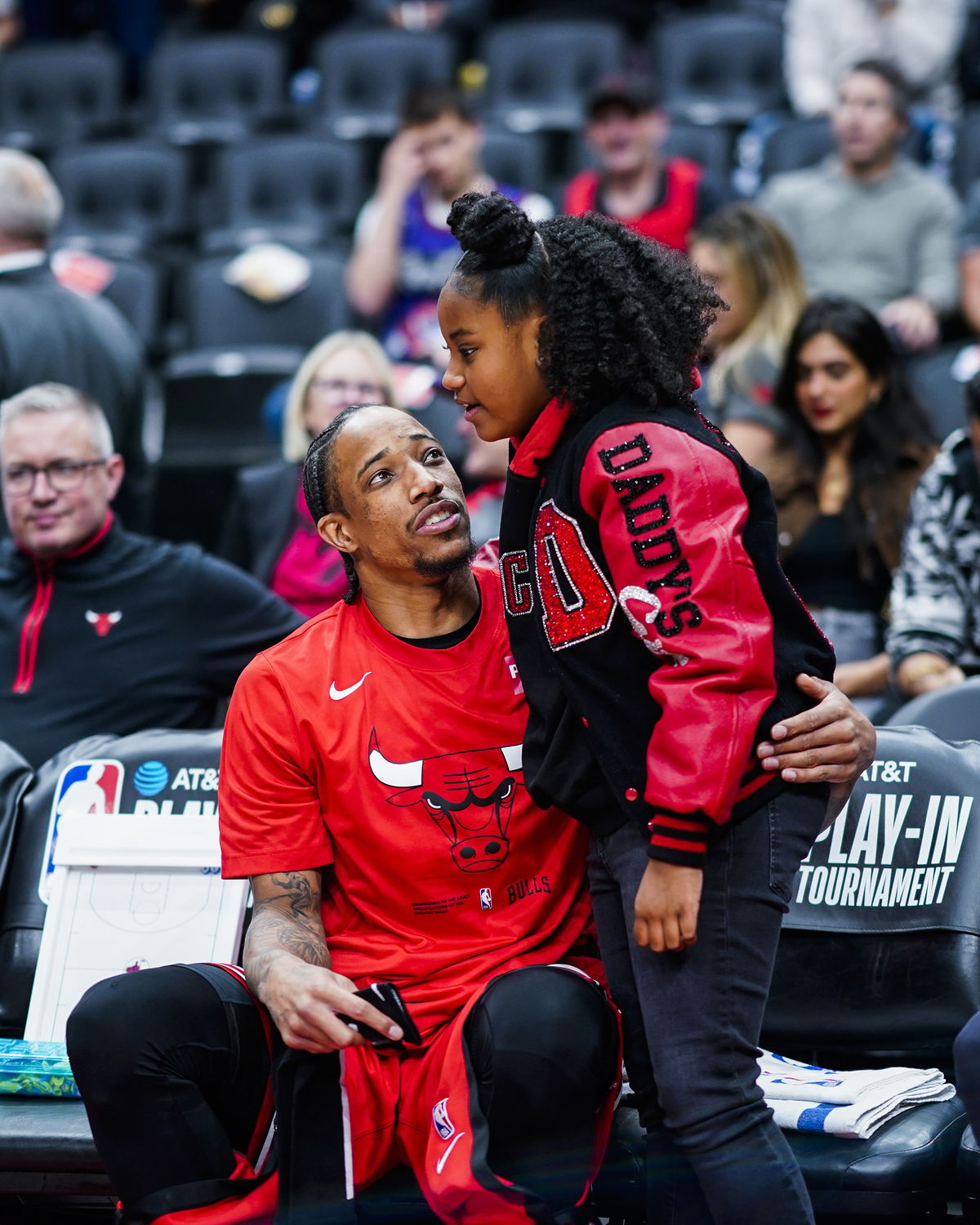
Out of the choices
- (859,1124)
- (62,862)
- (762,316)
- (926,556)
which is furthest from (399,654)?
(762,316)

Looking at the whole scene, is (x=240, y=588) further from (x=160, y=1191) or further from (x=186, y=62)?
(x=186, y=62)

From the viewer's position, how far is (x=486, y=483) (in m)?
4.29

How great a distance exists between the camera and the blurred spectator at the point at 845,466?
3.85m

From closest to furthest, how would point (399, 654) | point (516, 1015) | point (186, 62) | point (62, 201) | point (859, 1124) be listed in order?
point (516, 1015) < point (859, 1124) < point (399, 654) < point (62, 201) < point (186, 62)

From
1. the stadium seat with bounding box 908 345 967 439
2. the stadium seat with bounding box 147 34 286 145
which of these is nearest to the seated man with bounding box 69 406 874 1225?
the stadium seat with bounding box 908 345 967 439

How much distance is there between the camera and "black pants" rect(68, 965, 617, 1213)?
2133 mm

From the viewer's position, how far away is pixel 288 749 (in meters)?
2.37

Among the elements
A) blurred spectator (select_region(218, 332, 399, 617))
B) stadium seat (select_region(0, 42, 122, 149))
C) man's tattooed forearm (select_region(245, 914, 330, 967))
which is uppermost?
stadium seat (select_region(0, 42, 122, 149))

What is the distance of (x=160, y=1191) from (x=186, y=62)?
6.57 meters

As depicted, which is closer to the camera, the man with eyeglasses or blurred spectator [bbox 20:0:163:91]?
the man with eyeglasses

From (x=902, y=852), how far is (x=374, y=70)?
5.71 meters

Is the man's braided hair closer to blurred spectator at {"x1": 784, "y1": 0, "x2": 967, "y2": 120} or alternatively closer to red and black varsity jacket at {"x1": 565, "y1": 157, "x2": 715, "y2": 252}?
red and black varsity jacket at {"x1": 565, "y1": 157, "x2": 715, "y2": 252}

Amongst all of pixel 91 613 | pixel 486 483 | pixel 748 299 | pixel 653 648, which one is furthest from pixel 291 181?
pixel 653 648

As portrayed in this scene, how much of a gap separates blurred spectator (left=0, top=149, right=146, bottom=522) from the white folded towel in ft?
8.69
